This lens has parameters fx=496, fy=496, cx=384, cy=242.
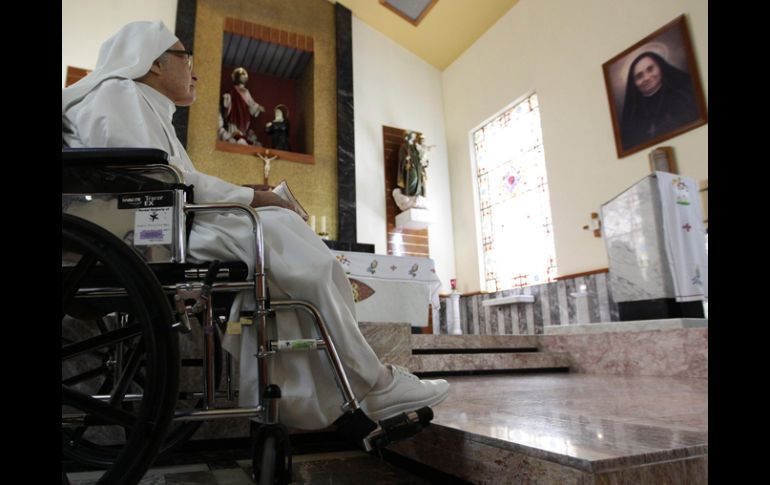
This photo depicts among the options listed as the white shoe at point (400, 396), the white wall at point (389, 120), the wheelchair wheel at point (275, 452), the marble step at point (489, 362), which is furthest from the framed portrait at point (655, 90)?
the wheelchair wheel at point (275, 452)

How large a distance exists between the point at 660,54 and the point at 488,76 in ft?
10.5

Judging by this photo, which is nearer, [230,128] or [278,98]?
[230,128]

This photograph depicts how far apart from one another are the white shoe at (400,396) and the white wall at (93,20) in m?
7.11

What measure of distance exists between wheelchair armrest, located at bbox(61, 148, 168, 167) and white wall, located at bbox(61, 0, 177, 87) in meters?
6.62

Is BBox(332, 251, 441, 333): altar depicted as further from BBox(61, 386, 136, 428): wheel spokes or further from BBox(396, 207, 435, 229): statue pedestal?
BBox(61, 386, 136, 428): wheel spokes

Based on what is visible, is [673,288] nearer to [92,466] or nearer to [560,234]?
[560,234]

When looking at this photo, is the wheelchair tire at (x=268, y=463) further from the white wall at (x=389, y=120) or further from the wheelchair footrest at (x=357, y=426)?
the white wall at (x=389, y=120)

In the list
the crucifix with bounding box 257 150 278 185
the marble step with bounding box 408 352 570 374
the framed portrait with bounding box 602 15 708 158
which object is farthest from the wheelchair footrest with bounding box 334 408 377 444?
the crucifix with bounding box 257 150 278 185

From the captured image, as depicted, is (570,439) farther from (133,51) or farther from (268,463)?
(133,51)

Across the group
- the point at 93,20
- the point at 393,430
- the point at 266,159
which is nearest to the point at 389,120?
the point at 266,159

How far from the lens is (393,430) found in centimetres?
137

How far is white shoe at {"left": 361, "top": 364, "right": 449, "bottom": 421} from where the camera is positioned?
153 centimetres

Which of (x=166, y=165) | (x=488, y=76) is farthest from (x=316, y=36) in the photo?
(x=166, y=165)

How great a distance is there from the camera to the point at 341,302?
156 centimetres
